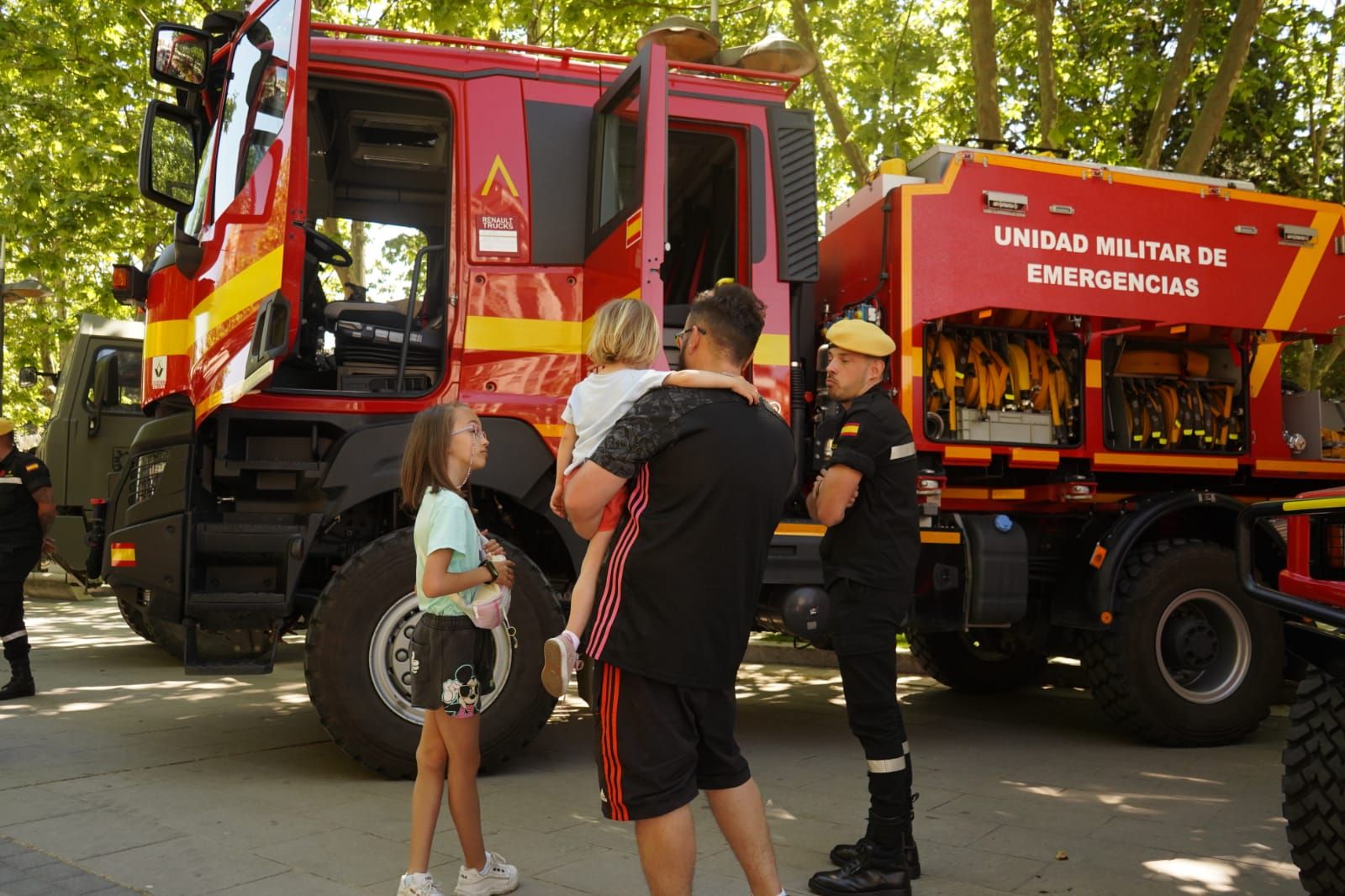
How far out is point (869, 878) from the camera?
3799 millimetres

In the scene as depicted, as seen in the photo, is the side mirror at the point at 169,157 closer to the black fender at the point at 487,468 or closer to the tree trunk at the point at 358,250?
the black fender at the point at 487,468

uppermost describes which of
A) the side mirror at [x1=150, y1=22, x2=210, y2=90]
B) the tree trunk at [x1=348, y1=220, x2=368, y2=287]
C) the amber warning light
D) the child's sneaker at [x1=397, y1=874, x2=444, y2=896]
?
the tree trunk at [x1=348, y1=220, x2=368, y2=287]

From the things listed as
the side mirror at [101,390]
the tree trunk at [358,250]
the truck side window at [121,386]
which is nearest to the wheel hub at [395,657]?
the truck side window at [121,386]

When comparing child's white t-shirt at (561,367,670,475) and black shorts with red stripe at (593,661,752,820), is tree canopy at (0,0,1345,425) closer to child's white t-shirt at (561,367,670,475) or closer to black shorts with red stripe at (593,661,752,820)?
child's white t-shirt at (561,367,670,475)

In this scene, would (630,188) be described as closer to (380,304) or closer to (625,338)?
(380,304)

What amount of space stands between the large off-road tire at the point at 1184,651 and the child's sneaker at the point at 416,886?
3884 millimetres

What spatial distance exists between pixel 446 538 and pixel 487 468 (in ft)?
5.57

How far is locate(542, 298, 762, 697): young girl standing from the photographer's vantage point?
3037mm

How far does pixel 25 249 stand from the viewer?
18594 millimetres

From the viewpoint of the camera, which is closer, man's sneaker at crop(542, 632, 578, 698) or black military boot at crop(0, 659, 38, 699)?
man's sneaker at crop(542, 632, 578, 698)

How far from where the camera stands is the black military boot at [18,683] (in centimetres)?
742

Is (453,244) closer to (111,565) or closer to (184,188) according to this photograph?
(184,188)

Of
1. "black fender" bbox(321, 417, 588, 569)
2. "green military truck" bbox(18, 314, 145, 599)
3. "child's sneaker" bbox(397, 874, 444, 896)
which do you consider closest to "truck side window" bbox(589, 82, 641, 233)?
"black fender" bbox(321, 417, 588, 569)

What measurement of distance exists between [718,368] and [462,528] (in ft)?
3.44
